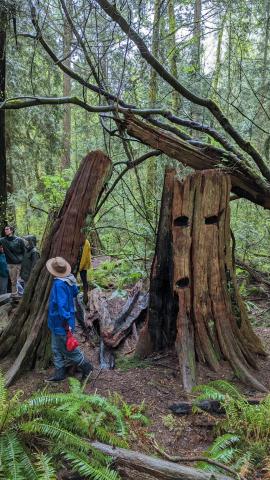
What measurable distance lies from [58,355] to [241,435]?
2771 mm

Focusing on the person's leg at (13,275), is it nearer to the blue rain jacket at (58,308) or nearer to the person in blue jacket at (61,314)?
the person in blue jacket at (61,314)

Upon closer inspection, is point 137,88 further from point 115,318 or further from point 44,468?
point 44,468

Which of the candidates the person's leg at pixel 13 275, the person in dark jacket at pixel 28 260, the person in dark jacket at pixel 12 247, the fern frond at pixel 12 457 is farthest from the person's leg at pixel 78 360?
the person's leg at pixel 13 275

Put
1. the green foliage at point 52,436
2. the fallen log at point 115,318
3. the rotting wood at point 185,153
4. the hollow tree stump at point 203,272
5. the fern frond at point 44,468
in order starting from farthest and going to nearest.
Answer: the fallen log at point 115,318, the rotting wood at point 185,153, the hollow tree stump at point 203,272, the green foliage at point 52,436, the fern frond at point 44,468

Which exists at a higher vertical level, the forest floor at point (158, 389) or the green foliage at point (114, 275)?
the green foliage at point (114, 275)

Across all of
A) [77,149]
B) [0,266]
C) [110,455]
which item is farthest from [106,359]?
[77,149]

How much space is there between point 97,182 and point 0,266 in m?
4.07

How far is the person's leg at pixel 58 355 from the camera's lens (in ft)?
18.7

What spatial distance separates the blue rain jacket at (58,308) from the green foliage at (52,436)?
1324mm

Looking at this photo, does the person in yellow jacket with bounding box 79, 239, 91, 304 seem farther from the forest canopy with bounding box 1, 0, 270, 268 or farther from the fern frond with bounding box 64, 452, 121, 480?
the fern frond with bounding box 64, 452, 121, 480

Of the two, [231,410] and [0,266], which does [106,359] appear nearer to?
[231,410]

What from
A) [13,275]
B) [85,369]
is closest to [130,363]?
[85,369]

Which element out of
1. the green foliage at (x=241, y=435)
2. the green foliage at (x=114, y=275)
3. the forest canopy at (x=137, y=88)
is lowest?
the green foliage at (x=241, y=435)

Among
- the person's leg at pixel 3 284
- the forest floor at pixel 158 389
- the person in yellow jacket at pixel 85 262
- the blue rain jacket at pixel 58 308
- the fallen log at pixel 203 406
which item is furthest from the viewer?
the person's leg at pixel 3 284
